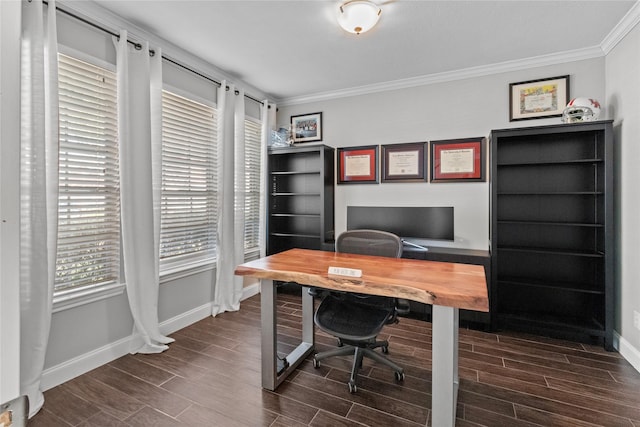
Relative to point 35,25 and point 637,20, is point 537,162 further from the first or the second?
point 35,25

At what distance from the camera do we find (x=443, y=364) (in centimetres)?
152

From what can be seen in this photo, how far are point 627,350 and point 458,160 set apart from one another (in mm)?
2101

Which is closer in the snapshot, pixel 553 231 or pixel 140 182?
pixel 140 182

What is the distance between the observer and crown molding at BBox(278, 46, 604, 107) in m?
2.86

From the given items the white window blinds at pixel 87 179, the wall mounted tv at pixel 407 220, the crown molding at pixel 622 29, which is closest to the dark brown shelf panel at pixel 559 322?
the wall mounted tv at pixel 407 220

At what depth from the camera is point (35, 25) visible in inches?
70.4

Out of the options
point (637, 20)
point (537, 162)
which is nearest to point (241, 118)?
point (537, 162)

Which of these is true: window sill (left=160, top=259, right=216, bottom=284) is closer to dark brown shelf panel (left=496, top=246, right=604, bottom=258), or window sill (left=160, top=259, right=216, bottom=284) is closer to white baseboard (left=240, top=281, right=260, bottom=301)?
white baseboard (left=240, top=281, right=260, bottom=301)

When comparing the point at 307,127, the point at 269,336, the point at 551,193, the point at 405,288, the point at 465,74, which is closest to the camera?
the point at 405,288

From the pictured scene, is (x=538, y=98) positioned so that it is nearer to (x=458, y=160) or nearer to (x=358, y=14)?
(x=458, y=160)

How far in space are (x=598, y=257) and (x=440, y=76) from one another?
2.32 m

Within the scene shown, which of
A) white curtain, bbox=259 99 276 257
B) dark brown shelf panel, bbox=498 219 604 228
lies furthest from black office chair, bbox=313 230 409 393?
white curtain, bbox=259 99 276 257

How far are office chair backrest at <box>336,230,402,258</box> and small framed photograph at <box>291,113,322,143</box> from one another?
2.01 metres

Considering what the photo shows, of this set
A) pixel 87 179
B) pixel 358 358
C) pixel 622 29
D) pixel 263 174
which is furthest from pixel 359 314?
pixel 622 29
